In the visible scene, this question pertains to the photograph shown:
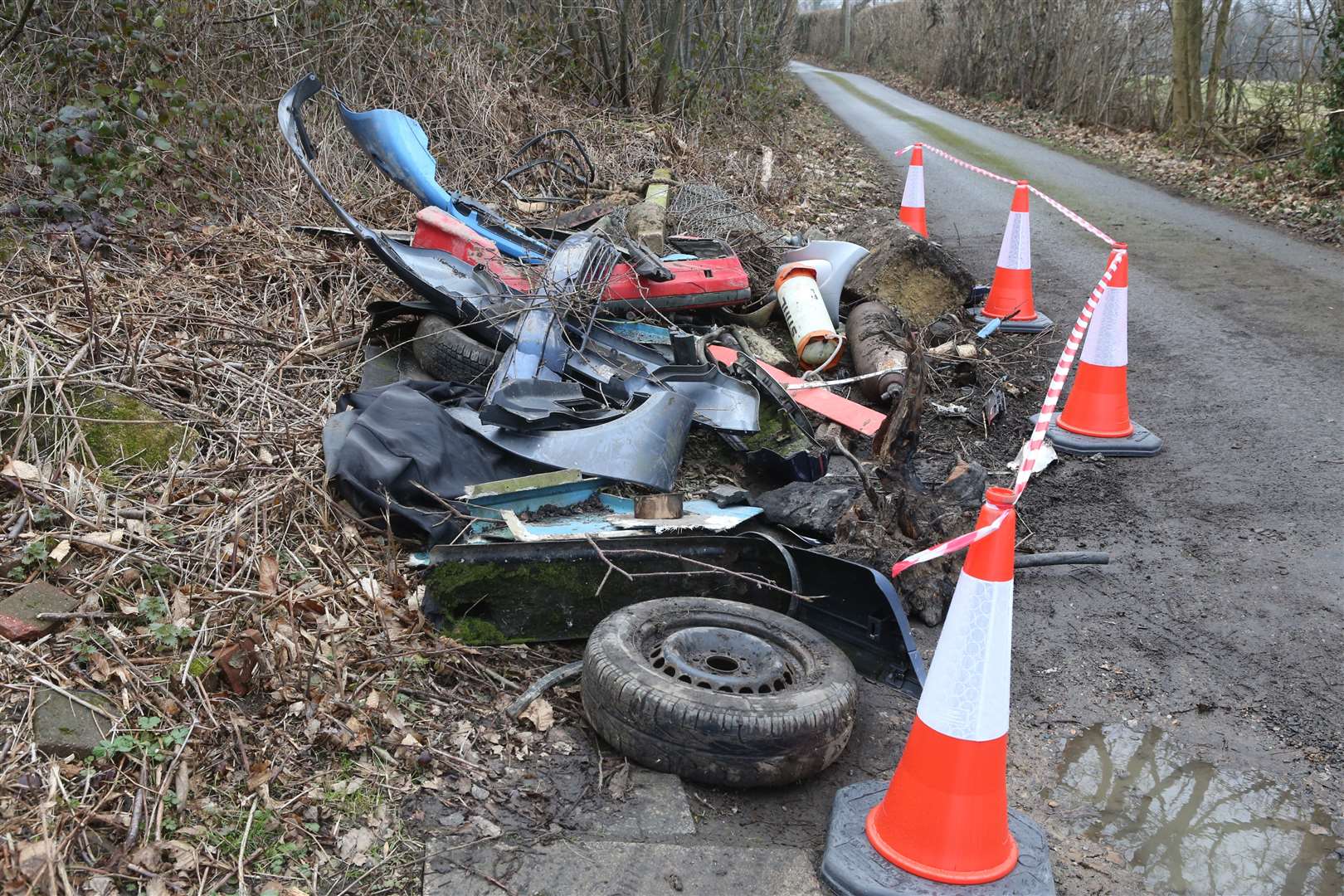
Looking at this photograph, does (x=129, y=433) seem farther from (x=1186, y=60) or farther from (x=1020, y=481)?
(x=1186, y=60)

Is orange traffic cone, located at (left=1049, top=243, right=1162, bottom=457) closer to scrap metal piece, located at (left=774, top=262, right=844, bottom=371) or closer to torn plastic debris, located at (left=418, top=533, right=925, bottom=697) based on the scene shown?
scrap metal piece, located at (left=774, top=262, right=844, bottom=371)

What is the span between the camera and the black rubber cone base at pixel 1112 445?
16.9 feet

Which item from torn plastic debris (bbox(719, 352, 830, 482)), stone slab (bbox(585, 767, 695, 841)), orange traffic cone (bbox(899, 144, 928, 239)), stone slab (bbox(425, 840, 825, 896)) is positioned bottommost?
stone slab (bbox(585, 767, 695, 841))

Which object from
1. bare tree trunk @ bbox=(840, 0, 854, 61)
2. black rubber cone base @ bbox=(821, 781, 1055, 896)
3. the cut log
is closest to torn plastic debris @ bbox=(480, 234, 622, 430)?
black rubber cone base @ bbox=(821, 781, 1055, 896)

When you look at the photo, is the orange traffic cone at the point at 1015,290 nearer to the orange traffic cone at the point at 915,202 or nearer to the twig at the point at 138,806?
the orange traffic cone at the point at 915,202

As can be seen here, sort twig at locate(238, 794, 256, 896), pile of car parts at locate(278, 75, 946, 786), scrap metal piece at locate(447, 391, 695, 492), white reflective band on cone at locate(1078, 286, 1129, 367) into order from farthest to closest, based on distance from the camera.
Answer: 1. white reflective band on cone at locate(1078, 286, 1129, 367)
2. scrap metal piece at locate(447, 391, 695, 492)
3. pile of car parts at locate(278, 75, 946, 786)
4. twig at locate(238, 794, 256, 896)

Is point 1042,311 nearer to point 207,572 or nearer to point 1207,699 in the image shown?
point 1207,699

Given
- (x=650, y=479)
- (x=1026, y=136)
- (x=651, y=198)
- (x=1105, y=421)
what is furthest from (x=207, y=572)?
(x=1026, y=136)

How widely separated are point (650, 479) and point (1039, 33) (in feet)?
75.9

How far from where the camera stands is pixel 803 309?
6586mm

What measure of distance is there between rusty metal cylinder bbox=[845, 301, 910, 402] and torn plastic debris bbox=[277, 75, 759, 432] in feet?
3.75

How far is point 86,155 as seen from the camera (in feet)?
21.2

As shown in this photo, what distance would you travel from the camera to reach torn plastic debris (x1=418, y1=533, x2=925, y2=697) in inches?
136

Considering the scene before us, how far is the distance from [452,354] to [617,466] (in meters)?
1.45
